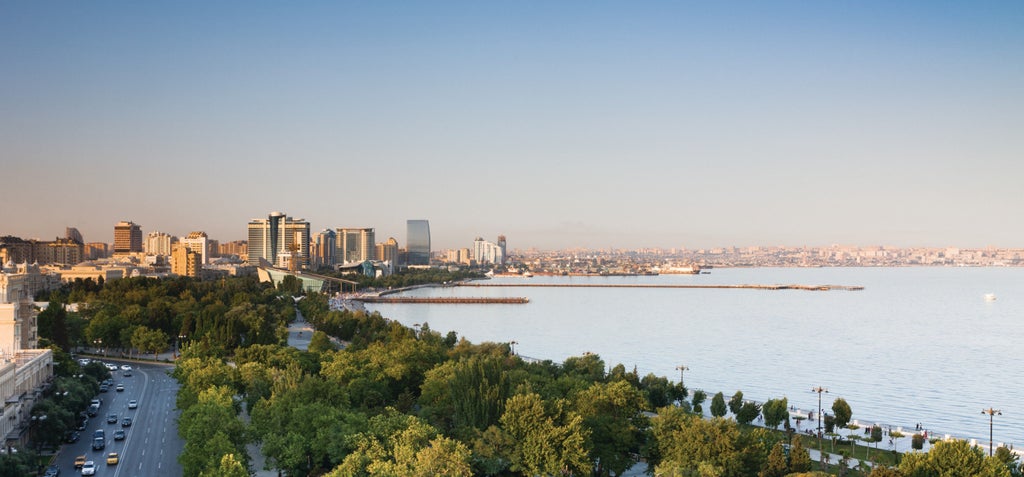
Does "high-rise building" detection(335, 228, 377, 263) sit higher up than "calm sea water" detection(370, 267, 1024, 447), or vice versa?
"high-rise building" detection(335, 228, 377, 263)

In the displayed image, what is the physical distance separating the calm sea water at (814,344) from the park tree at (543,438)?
11.0m

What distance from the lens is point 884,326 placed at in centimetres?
4819

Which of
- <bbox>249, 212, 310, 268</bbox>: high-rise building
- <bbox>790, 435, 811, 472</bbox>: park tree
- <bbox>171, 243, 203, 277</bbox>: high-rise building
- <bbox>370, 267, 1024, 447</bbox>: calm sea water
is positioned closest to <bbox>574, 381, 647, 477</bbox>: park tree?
<bbox>790, 435, 811, 472</bbox>: park tree

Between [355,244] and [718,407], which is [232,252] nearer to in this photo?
[355,244]

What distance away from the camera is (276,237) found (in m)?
116

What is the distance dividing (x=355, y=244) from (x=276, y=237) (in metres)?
36.7

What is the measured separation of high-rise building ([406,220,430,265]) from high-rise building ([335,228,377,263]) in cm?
2825

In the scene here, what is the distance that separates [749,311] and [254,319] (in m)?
37.2

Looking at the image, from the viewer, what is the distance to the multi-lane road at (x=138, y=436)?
15.4 metres

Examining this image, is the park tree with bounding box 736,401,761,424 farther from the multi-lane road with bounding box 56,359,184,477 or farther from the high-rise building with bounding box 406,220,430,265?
the high-rise building with bounding box 406,220,430,265

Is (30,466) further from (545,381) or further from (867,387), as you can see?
(867,387)

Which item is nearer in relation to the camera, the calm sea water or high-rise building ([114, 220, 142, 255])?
the calm sea water

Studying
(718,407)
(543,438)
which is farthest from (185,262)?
(543,438)

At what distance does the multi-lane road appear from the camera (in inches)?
607
